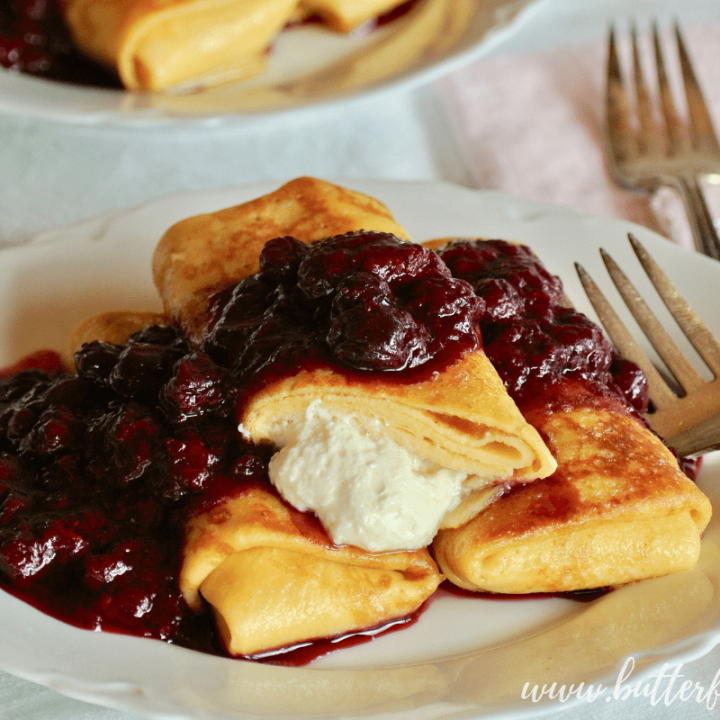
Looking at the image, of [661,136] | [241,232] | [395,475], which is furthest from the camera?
[661,136]

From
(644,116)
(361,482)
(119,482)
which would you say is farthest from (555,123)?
(119,482)

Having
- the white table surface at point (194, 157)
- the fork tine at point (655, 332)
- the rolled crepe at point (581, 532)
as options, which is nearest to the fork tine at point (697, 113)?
the white table surface at point (194, 157)

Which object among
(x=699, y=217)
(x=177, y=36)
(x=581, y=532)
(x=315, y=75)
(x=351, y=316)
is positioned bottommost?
(x=699, y=217)

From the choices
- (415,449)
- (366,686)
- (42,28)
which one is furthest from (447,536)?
(42,28)

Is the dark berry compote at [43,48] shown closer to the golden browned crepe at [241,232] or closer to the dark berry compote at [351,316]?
the golden browned crepe at [241,232]

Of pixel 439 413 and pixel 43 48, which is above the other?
pixel 43 48

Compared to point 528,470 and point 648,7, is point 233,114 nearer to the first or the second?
point 528,470

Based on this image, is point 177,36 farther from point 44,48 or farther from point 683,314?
point 683,314

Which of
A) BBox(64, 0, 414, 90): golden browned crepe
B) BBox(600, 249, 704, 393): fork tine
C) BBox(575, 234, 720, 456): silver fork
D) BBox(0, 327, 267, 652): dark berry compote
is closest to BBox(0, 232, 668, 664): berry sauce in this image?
BBox(0, 327, 267, 652): dark berry compote
